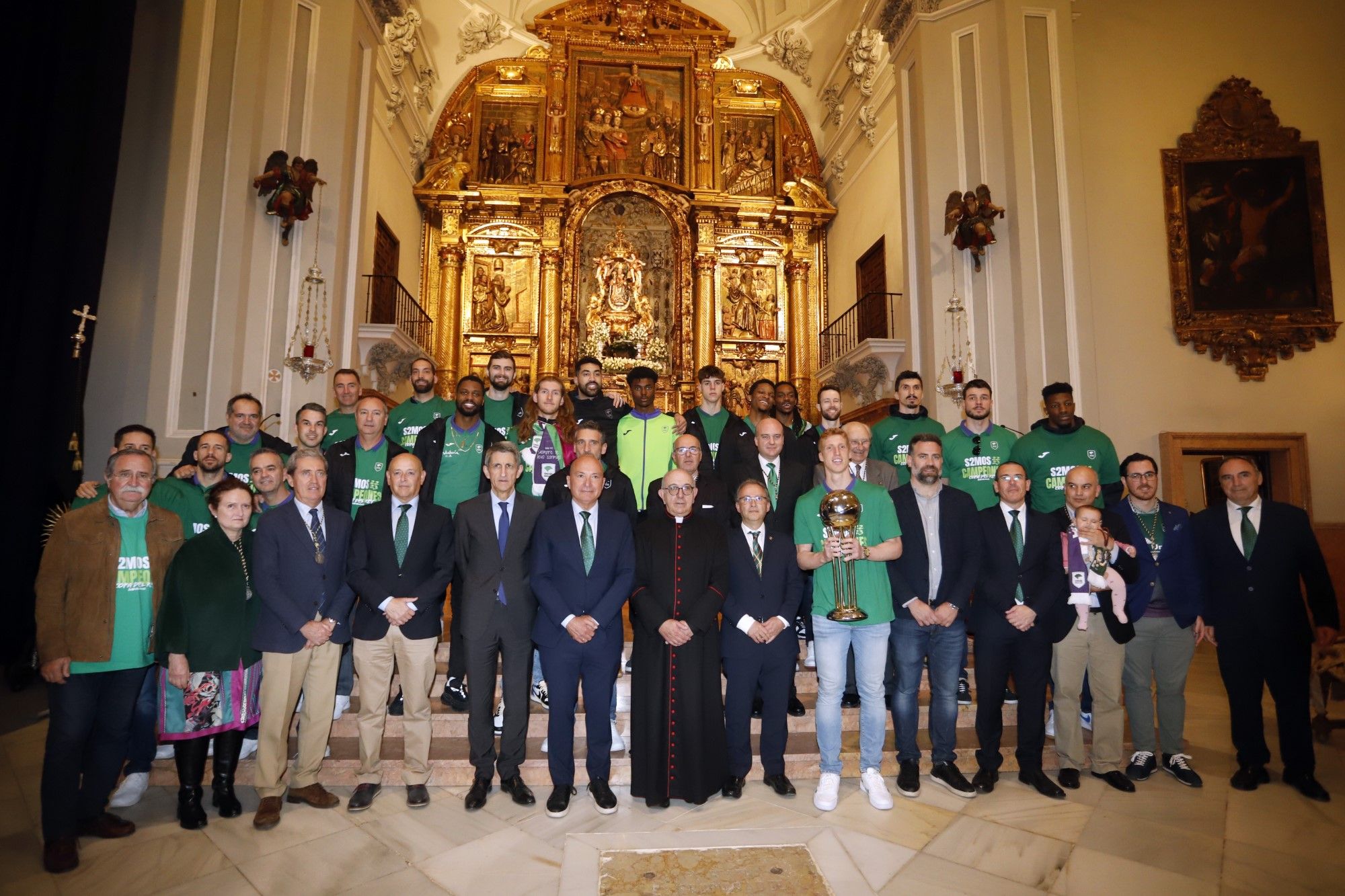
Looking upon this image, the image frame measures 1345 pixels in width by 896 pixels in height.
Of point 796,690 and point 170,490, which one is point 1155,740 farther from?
point 170,490

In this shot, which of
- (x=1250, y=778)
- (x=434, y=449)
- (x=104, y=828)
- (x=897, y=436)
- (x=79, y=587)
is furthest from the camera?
(x=897, y=436)

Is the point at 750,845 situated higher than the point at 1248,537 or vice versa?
the point at 1248,537

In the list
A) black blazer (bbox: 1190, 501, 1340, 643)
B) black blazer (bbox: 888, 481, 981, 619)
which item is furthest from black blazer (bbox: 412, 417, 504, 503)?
black blazer (bbox: 1190, 501, 1340, 643)

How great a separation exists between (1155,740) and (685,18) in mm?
14618

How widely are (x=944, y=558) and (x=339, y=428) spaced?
14.0 ft

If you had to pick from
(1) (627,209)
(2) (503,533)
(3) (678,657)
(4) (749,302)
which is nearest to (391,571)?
(2) (503,533)

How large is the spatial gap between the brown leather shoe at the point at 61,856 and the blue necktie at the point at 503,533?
204 cm

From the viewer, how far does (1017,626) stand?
4.01 m

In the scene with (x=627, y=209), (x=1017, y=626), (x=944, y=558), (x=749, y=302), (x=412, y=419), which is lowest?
(x=1017, y=626)

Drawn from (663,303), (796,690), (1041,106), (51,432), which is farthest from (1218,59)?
(51,432)

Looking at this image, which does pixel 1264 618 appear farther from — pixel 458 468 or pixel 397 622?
pixel 458 468

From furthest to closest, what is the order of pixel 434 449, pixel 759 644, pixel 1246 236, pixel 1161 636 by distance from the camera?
pixel 1246 236, pixel 434 449, pixel 1161 636, pixel 759 644

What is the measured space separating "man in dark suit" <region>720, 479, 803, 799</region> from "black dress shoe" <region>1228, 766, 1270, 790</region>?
8.23ft

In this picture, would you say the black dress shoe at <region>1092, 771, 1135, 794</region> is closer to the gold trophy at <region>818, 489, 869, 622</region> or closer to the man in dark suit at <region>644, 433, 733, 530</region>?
the gold trophy at <region>818, 489, 869, 622</region>
